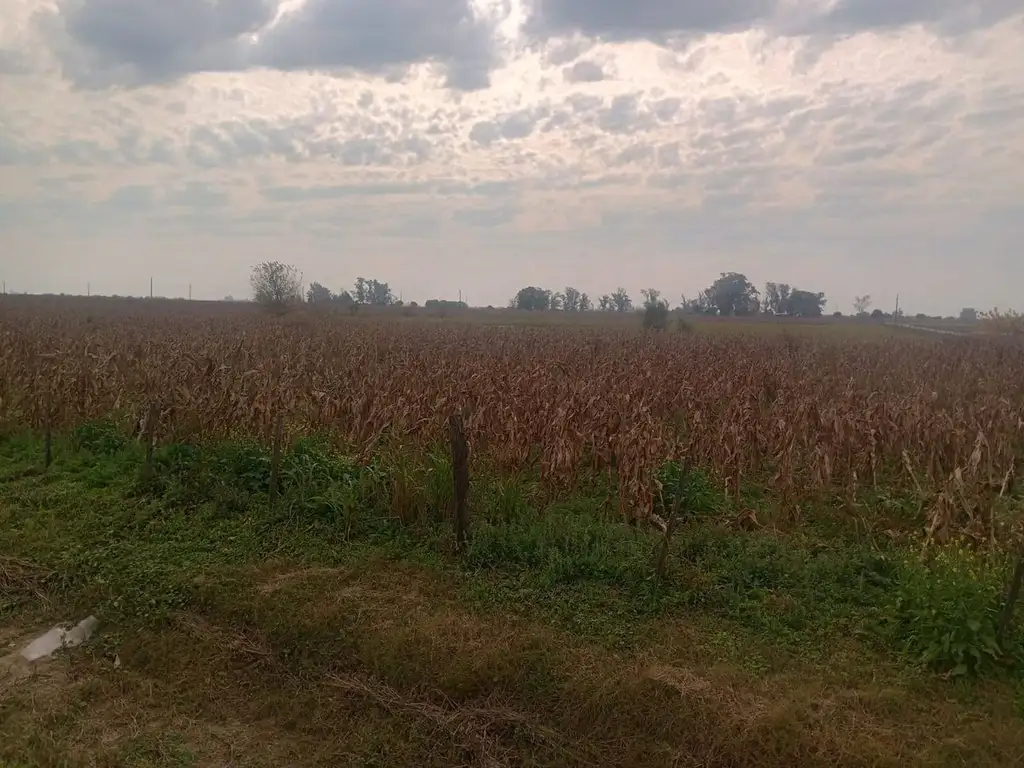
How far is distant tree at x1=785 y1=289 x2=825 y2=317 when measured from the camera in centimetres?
7344

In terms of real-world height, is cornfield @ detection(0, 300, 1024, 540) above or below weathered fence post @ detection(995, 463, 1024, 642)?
above

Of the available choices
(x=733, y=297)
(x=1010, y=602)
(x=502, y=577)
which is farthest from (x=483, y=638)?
(x=733, y=297)

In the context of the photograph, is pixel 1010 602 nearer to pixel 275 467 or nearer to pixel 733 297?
pixel 275 467

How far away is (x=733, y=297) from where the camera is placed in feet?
230

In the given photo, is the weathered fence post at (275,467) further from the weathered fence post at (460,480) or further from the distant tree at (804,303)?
the distant tree at (804,303)

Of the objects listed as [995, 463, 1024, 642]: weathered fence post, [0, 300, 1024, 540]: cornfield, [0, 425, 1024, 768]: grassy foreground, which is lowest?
[0, 425, 1024, 768]: grassy foreground

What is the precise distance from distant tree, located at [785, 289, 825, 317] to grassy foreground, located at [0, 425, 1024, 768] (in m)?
72.7

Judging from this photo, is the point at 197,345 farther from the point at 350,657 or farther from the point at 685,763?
the point at 685,763

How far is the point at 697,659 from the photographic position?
4445mm

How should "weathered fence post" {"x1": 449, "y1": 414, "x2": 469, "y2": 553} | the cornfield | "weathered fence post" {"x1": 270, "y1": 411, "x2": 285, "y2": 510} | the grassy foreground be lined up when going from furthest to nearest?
the cornfield < "weathered fence post" {"x1": 270, "y1": 411, "x2": 285, "y2": 510} < "weathered fence post" {"x1": 449, "y1": 414, "x2": 469, "y2": 553} < the grassy foreground

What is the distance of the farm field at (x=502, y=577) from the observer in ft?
13.1

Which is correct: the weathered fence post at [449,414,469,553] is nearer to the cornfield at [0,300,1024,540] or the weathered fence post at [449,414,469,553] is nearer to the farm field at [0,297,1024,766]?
the farm field at [0,297,1024,766]

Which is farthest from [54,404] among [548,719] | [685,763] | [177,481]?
[685,763]

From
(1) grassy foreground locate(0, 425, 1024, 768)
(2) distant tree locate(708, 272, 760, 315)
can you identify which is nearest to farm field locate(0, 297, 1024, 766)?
(1) grassy foreground locate(0, 425, 1024, 768)
